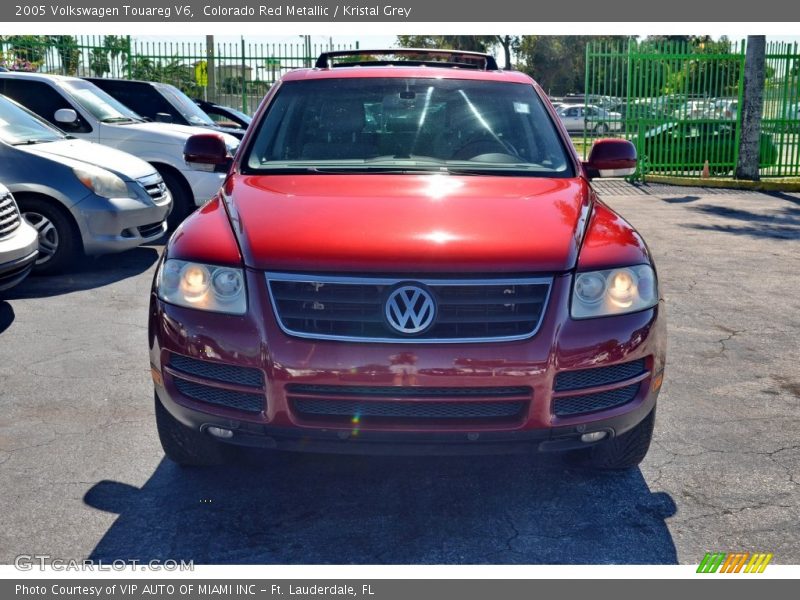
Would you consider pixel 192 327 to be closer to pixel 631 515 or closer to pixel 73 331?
pixel 631 515

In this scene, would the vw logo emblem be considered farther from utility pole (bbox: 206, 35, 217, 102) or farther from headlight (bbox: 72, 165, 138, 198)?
utility pole (bbox: 206, 35, 217, 102)

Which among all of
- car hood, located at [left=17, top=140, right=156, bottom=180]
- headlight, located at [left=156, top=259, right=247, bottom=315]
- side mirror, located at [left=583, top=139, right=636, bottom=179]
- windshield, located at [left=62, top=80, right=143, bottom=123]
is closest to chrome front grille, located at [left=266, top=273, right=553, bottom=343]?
headlight, located at [left=156, top=259, right=247, bottom=315]

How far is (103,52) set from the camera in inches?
829

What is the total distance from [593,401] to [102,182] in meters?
6.04

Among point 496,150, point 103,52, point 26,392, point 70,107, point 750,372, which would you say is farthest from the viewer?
point 103,52

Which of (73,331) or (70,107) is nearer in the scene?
(73,331)

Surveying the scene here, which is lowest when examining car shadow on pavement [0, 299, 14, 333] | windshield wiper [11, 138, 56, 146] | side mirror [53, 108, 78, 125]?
car shadow on pavement [0, 299, 14, 333]

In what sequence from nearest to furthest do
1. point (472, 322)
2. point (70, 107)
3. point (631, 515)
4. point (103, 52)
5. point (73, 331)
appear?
point (472, 322), point (631, 515), point (73, 331), point (70, 107), point (103, 52)

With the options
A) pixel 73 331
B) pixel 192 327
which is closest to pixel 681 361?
pixel 192 327

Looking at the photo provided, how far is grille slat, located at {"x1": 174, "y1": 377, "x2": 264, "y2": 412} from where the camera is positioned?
3557 mm

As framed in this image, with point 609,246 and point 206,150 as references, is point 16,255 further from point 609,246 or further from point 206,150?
point 609,246

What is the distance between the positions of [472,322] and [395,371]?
330 mm

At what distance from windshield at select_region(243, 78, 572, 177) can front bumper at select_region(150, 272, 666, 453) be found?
4.27 ft

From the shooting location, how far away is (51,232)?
A: 27.8 feet
